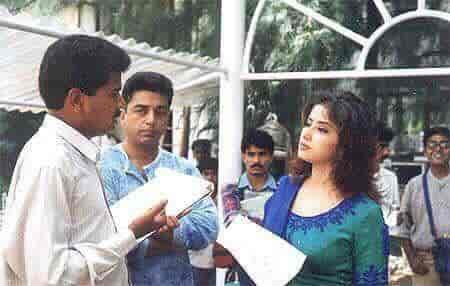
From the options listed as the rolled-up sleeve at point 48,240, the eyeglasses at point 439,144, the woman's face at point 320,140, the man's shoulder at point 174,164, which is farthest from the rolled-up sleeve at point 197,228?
the eyeglasses at point 439,144

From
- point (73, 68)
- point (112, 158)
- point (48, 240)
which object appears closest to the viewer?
point (48, 240)

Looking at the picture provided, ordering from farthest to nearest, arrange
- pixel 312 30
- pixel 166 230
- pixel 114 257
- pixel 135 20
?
1. pixel 135 20
2. pixel 312 30
3. pixel 166 230
4. pixel 114 257

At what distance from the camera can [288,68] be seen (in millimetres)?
4629

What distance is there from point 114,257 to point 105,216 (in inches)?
4.8

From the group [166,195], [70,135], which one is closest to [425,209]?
[166,195]

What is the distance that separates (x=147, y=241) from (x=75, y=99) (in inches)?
32.4

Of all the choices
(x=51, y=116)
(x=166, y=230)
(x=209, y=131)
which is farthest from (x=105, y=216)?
(x=209, y=131)

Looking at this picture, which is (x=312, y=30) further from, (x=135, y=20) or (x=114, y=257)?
(x=114, y=257)

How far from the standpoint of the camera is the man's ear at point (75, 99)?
1.75 meters

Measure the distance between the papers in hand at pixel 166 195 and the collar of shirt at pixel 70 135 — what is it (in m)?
0.33

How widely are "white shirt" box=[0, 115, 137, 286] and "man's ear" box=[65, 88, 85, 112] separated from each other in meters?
0.05

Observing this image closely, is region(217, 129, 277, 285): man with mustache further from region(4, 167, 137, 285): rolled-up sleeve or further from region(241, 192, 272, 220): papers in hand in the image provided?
region(4, 167, 137, 285): rolled-up sleeve

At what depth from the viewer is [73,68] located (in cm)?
173

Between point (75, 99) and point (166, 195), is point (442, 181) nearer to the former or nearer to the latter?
point (166, 195)
